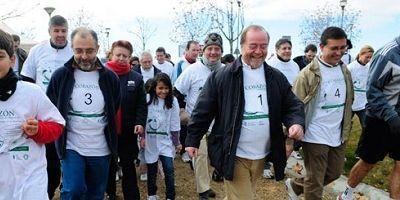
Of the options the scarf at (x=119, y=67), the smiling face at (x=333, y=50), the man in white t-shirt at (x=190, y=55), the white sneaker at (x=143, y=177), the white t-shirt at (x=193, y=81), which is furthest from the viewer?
the man in white t-shirt at (x=190, y=55)

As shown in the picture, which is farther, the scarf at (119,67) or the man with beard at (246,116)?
the scarf at (119,67)

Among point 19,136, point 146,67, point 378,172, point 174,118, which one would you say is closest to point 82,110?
point 19,136

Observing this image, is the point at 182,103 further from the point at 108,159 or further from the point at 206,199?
the point at 108,159

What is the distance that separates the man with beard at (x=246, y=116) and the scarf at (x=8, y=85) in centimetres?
164

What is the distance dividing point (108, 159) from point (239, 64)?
160cm

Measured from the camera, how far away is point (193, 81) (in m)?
6.51

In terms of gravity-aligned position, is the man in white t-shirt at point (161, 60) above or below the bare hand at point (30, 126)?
above

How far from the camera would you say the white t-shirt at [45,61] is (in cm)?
559

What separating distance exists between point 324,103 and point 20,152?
3.29m

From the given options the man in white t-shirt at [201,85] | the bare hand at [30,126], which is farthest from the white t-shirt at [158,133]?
the bare hand at [30,126]

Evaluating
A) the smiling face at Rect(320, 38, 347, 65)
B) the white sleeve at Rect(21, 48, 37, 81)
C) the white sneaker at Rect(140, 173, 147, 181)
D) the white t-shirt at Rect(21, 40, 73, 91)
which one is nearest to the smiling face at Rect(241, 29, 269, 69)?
the smiling face at Rect(320, 38, 347, 65)

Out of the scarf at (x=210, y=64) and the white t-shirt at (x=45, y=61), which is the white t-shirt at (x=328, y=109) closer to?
the scarf at (x=210, y=64)

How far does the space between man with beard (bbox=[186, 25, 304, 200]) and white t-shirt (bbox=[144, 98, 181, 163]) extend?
77.9 inches

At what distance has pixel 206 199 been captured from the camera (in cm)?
619
